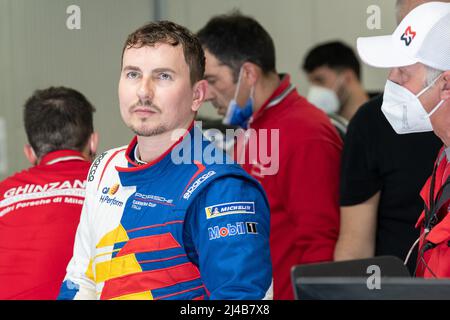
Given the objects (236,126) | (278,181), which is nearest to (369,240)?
(278,181)

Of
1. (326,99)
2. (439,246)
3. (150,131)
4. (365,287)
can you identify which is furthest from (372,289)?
(326,99)

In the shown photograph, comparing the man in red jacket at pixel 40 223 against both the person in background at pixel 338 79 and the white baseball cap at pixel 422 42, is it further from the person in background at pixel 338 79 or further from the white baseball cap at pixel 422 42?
the person in background at pixel 338 79

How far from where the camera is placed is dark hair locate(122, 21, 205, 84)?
1.66 metres

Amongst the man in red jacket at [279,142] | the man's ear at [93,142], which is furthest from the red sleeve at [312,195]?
the man's ear at [93,142]

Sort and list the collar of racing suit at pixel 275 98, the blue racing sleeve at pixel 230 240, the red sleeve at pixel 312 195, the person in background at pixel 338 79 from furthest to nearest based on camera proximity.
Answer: the person in background at pixel 338 79 < the collar of racing suit at pixel 275 98 < the red sleeve at pixel 312 195 < the blue racing sleeve at pixel 230 240

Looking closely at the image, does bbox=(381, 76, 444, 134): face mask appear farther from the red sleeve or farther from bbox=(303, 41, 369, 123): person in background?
bbox=(303, 41, 369, 123): person in background

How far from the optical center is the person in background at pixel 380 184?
2.30m

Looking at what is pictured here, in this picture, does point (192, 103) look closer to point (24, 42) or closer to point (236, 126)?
point (236, 126)

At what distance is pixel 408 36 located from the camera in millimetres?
1760

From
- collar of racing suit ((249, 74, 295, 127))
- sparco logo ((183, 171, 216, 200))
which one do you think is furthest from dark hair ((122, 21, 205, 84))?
collar of racing suit ((249, 74, 295, 127))

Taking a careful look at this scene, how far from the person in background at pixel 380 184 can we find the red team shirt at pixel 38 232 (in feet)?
2.64

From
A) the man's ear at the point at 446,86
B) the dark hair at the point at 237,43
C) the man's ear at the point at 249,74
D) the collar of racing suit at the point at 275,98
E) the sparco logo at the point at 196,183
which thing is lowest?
the sparco logo at the point at 196,183

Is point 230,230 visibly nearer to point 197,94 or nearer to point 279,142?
point 197,94

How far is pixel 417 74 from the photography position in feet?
5.76
